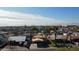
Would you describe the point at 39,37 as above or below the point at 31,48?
above

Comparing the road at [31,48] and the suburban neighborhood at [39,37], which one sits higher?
the suburban neighborhood at [39,37]

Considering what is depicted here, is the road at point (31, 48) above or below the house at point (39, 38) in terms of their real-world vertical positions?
below

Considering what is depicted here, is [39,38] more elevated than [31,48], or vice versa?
[39,38]

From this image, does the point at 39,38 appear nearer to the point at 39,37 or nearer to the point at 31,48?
the point at 39,37

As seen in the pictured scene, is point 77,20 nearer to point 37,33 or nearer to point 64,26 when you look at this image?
point 64,26

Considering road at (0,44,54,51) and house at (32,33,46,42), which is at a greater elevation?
house at (32,33,46,42)

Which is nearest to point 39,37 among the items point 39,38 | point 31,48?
point 39,38

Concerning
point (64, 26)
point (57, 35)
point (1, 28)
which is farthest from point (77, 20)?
point (1, 28)
